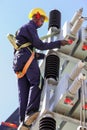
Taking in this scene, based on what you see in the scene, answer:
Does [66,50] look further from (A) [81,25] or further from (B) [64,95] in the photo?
(B) [64,95]

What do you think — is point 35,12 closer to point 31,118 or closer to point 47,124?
point 31,118

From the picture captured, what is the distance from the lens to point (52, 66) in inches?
218

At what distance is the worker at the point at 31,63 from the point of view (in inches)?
197

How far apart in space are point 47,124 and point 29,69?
0.98 m

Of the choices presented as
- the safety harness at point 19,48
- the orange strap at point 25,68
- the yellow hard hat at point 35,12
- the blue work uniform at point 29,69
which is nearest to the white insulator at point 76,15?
the yellow hard hat at point 35,12

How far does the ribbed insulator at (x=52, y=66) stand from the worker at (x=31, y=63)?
173mm

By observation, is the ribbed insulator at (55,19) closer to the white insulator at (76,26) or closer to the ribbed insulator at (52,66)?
the white insulator at (76,26)

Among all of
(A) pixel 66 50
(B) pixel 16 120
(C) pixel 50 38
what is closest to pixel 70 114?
(A) pixel 66 50

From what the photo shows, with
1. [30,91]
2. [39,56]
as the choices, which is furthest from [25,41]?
[30,91]

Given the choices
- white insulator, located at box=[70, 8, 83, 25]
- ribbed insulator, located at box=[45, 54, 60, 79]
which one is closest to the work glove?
ribbed insulator, located at box=[45, 54, 60, 79]

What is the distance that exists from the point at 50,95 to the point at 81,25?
3.67 ft

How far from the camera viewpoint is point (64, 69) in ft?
18.7

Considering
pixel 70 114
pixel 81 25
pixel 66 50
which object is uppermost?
pixel 81 25

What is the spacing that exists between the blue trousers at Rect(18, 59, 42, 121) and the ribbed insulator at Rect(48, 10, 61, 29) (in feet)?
3.87
